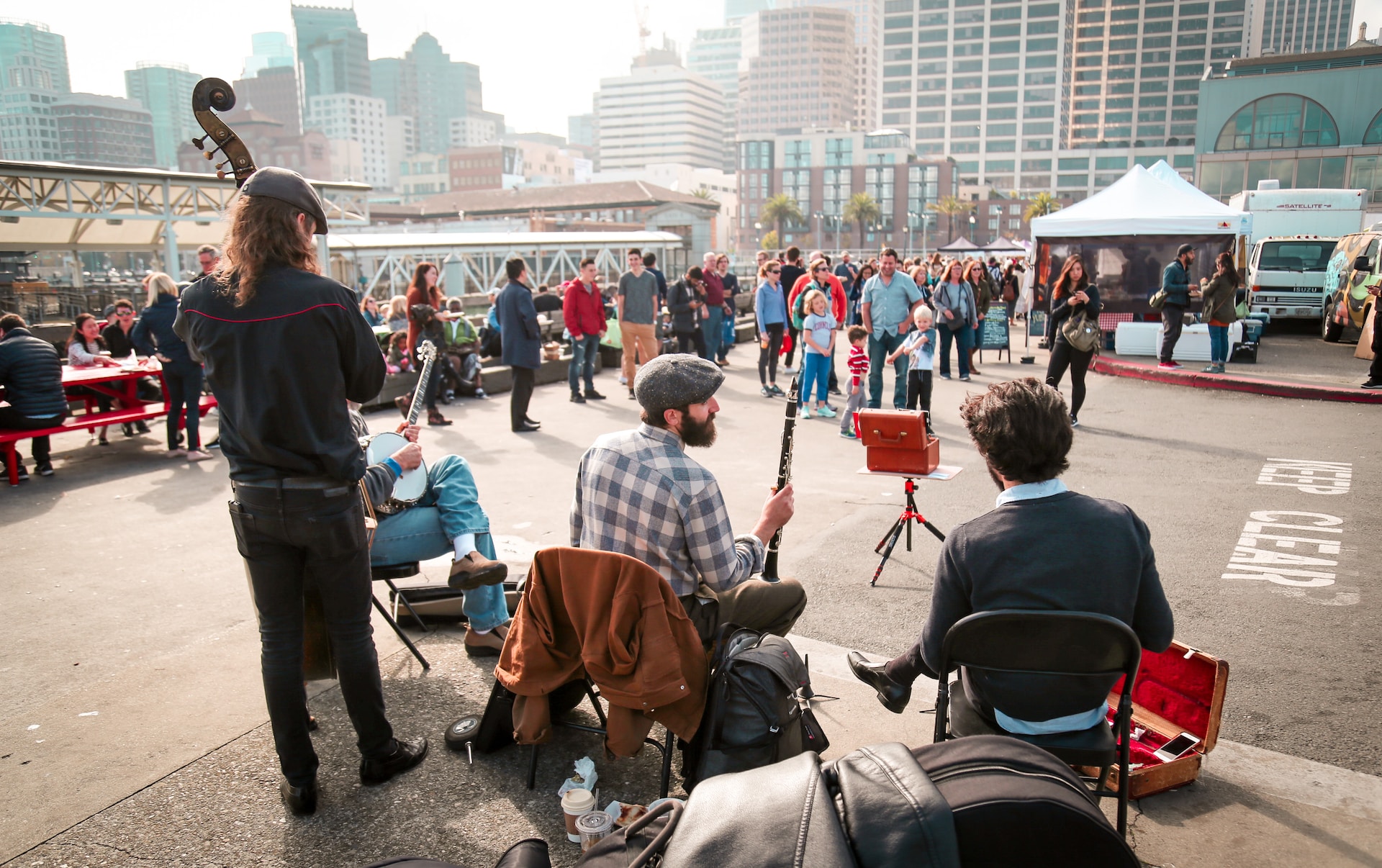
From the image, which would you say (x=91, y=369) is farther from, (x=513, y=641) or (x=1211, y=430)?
(x=1211, y=430)

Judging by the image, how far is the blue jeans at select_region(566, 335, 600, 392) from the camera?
11.9 metres

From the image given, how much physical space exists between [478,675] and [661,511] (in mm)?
1647

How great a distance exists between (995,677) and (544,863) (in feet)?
4.51

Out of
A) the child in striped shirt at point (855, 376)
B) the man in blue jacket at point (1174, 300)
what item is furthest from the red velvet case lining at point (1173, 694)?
the man in blue jacket at point (1174, 300)

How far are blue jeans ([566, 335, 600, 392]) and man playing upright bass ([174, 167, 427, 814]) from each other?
8.89 meters

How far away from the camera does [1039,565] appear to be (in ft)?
7.65

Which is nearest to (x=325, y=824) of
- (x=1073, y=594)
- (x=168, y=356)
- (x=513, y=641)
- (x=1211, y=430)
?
(x=513, y=641)

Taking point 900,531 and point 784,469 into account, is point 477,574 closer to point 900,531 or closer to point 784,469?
point 784,469

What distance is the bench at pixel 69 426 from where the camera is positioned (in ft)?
25.3

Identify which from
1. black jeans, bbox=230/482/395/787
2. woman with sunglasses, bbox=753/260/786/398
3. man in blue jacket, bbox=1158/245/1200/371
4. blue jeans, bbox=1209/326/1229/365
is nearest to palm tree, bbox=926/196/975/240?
man in blue jacket, bbox=1158/245/1200/371

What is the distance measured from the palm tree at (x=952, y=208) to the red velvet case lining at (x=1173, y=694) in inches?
4621

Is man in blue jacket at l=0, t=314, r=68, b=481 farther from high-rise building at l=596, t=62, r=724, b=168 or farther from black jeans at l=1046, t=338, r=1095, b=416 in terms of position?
high-rise building at l=596, t=62, r=724, b=168

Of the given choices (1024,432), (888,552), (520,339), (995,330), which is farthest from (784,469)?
(995,330)

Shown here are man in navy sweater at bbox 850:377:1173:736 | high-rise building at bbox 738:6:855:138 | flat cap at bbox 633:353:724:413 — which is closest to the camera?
man in navy sweater at bbox 850:377:1173:736
